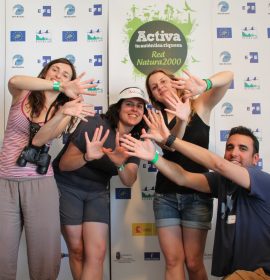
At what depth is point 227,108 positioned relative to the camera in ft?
8.09

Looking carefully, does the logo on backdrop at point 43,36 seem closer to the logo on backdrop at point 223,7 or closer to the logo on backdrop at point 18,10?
the logo on backdrop at point 18,10

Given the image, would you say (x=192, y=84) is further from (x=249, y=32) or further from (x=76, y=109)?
(x=249, y=32)

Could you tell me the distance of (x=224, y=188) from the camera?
5.10ft

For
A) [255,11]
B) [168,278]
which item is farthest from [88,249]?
[255,11]

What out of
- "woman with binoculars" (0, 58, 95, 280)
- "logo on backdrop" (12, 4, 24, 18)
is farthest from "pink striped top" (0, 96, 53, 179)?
"logo on backdrop" (12, 4, 24, 18)

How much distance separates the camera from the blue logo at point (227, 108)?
2.46 m

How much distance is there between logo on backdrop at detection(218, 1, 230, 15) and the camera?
8.29 ft

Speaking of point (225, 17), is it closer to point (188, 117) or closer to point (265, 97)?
point (265, 97)

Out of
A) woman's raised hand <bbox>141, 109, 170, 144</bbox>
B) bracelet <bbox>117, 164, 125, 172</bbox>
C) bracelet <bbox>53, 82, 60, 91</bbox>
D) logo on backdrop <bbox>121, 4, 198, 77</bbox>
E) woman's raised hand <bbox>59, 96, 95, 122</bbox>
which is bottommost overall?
bracelet <bbox>117, 164, 125, 172</bbox>

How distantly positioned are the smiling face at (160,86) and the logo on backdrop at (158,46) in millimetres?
515

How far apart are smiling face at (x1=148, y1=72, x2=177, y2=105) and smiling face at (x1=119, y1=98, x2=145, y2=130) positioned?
4.2 inches

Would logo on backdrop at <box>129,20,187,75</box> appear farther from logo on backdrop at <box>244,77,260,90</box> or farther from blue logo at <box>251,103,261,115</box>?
blue logo at <box>251,103,261,115</box>

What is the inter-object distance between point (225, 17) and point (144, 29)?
2.21 ft

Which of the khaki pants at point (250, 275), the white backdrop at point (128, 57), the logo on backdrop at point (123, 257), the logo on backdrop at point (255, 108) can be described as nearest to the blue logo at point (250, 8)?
the white backdrop at point (128, 57)
